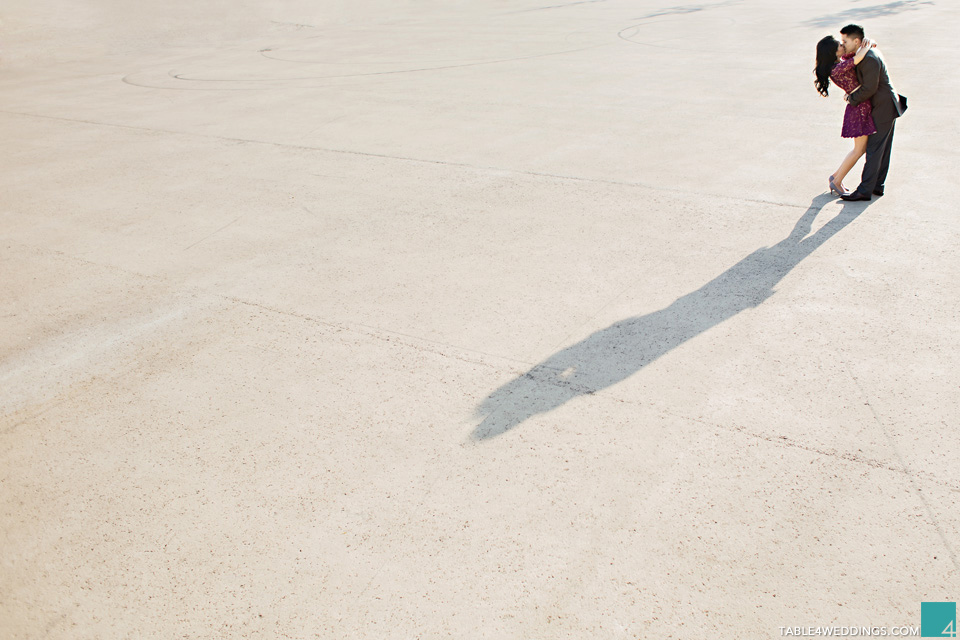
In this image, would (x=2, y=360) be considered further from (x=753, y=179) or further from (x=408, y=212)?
(x=753, y=179)

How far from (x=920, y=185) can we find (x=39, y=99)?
49.0 ft

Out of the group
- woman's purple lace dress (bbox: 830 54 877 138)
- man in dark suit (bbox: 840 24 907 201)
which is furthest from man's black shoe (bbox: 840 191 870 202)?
woman's purple lace dress (bbox: 830 54 877 138)

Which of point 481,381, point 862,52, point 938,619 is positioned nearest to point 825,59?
point 862,52

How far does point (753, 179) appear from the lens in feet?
25.5

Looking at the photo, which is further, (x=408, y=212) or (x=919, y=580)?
(x=408, y=212)

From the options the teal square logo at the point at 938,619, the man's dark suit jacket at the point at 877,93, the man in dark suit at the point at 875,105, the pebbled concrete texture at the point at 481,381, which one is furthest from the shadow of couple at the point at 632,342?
the teal square logo at the point at 938,619

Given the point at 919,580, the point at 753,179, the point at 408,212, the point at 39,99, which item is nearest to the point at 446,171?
the point at 408,212

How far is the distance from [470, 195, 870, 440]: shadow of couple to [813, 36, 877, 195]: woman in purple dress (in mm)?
1292

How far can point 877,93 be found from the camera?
667 cm

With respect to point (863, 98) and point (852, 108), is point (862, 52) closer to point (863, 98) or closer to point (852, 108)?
point (863, 98)

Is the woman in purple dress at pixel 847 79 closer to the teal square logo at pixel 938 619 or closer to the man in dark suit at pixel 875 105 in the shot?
the man in dark suit at pixel 875 105

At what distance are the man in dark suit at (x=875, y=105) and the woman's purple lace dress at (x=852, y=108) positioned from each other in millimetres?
43

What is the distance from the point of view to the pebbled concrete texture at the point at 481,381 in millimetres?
3162

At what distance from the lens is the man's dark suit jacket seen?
647 cm
